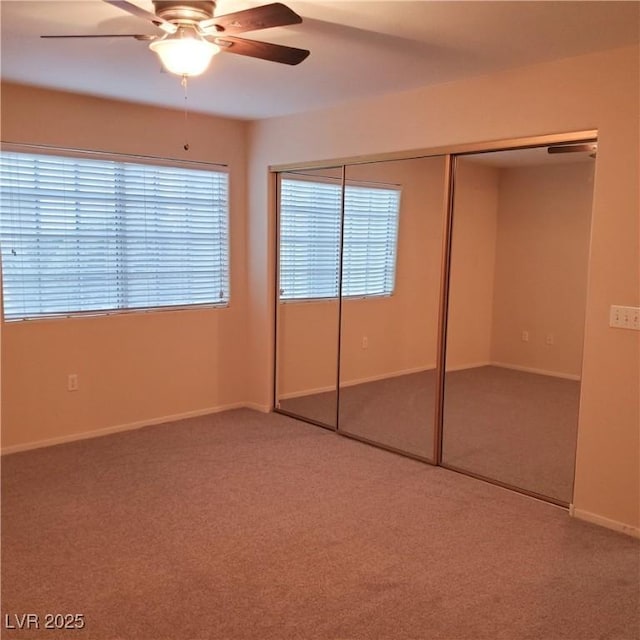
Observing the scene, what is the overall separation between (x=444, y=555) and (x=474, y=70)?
8.26ft

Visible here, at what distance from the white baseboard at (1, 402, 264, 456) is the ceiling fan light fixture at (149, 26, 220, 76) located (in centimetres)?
295

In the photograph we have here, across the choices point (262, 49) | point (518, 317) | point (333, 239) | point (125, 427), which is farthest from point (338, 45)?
point (125, 427)

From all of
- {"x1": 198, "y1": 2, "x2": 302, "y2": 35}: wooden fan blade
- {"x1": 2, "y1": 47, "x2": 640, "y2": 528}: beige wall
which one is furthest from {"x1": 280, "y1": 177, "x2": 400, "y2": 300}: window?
{"x1": 198, "y1": 2, "x2": 302, "y2": 35}: wooden fan blade

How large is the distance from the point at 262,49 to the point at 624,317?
2.09 m

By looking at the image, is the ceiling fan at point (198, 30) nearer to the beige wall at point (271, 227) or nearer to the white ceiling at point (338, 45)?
the white ceiling at point (338, 45)

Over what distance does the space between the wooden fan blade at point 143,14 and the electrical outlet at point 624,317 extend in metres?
2.36

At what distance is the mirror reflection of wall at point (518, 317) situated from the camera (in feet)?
11.3

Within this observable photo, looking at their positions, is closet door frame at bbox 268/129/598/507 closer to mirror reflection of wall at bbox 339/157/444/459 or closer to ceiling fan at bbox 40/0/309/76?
mirror reflection of wall at bbox 339/157/444/459

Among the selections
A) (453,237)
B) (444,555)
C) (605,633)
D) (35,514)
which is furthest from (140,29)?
(605,633)

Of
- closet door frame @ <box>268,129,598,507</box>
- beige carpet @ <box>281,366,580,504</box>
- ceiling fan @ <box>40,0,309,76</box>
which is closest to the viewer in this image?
ceiling fan @ <box>40,0,309,76</box>

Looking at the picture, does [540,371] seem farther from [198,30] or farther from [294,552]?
[198,30]

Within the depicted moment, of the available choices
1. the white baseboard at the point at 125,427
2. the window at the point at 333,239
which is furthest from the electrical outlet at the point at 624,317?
the white baseboard at the point at 125,427

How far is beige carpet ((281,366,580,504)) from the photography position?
358 centimetres

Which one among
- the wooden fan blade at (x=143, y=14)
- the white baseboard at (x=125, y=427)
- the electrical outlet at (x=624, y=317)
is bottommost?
the white baseboard at (x=125, y=427)
